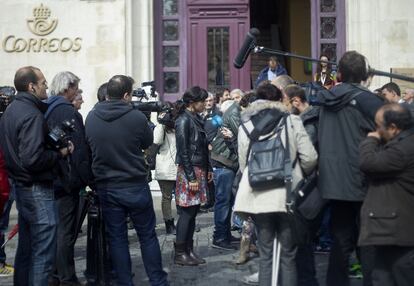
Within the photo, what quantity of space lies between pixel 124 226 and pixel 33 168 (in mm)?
1040

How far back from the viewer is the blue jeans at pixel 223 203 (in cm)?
841

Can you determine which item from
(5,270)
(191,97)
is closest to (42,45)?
(191,97)

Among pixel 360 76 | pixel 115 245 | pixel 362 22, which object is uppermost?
pixel 362 22

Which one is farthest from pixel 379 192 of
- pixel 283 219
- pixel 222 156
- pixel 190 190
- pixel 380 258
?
pixel 222 156

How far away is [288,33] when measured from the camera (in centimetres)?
1825

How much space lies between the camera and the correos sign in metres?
13.1

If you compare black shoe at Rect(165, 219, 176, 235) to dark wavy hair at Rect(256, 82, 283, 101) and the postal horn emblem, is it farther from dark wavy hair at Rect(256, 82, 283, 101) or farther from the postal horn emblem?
the postal horn emblem

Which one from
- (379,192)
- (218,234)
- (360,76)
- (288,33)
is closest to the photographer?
(379,192)

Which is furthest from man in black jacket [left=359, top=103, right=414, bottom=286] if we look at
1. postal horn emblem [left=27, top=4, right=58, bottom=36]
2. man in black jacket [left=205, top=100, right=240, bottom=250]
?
postal horn emblem [left=27, top=4, right=58, bottom=36]

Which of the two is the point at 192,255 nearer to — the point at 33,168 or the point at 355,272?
the point at 355,272

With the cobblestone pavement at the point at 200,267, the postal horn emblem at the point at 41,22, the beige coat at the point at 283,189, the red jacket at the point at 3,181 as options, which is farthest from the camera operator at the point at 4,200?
the postal horn emblem at the point at 41,22

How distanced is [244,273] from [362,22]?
725cm

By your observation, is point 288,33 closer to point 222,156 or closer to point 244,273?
point 222,156

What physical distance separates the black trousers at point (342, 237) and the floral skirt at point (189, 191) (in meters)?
2.13
